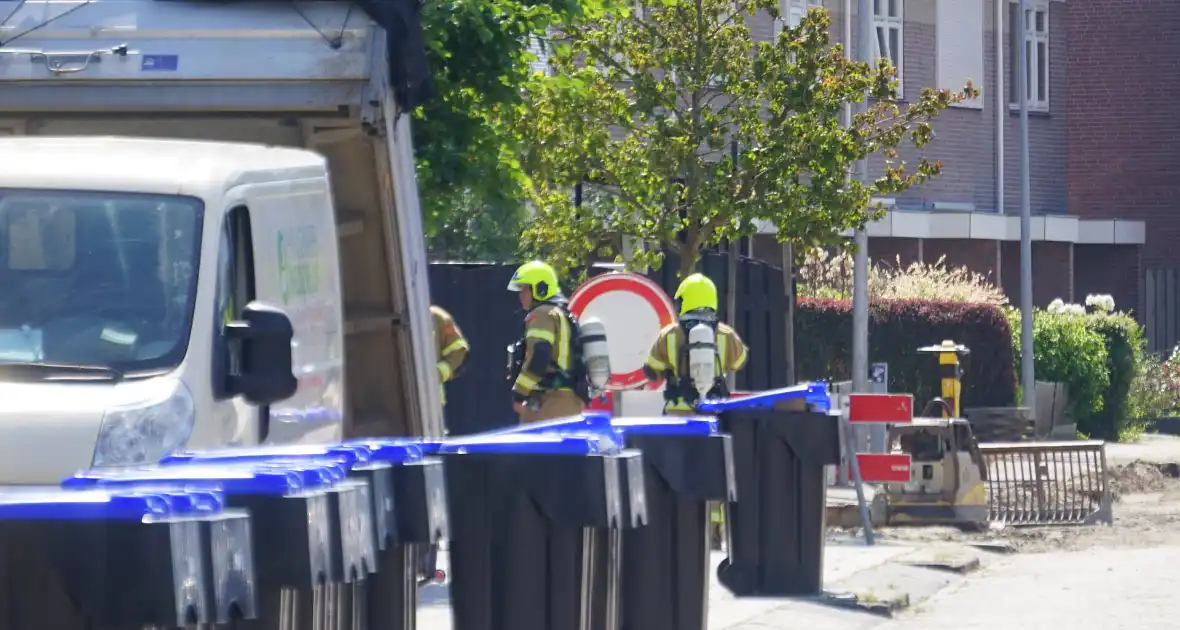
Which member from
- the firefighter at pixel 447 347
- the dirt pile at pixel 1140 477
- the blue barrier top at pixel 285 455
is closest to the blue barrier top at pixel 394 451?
the blue barrier top at pixel 285 455

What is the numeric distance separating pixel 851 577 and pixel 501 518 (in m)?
6.30

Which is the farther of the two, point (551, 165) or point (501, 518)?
point (551, 165)

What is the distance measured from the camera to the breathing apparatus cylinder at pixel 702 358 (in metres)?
12.5

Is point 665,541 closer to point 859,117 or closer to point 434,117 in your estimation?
point 434,117

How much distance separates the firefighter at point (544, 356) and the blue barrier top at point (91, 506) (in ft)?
26.2

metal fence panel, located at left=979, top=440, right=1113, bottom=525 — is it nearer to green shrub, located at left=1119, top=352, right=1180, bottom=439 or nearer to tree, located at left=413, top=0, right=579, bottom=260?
tree, located at left=413, top=0, right=579, bottom=260

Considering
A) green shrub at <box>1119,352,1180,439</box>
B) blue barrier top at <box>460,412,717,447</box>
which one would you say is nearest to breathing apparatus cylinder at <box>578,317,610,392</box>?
blue barrier top at <box>460,412,717,447</box>

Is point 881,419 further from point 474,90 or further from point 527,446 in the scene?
point 527,446

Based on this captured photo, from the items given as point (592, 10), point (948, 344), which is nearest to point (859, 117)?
point (948, 344)

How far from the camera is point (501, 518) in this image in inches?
252

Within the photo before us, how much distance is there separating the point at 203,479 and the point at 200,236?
2.47m

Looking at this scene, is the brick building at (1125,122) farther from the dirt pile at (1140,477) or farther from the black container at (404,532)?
the black container at (404,532)

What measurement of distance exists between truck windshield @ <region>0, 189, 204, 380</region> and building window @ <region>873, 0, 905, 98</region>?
28595mm

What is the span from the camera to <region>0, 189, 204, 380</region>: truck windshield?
6.89 m
